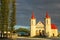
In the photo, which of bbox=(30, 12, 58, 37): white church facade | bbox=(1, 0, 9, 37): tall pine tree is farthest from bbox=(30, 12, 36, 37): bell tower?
bbox=(1, 0, 9, 37): tall pine tree

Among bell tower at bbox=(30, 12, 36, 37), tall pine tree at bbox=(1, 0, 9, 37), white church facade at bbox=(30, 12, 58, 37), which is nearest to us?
tall pine tree at bbox=(1, 0, 9, 37)

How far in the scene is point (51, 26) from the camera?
3656 inches

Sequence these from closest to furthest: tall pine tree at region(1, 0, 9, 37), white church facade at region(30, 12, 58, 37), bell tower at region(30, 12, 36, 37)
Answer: tall pine tree at region(1, 0, 9, 37) < white church facade at region(30, 12, 58, 37) < bell tower at region(30, 12, 36, 37)

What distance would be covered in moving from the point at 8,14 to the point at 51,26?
184 ft

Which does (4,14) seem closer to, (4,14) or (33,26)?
(4,14)

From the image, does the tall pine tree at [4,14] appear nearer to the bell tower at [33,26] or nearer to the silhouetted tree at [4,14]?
the silhouetted tree at [4,14]

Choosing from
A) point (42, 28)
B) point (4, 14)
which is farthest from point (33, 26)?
point (4, 14)

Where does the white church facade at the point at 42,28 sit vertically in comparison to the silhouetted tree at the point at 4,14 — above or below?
below

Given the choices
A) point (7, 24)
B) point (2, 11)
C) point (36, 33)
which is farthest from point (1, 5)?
point (36, 33)

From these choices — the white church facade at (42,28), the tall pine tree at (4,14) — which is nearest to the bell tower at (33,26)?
the white church facade at (42,28)

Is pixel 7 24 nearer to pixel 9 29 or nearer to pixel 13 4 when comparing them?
pixel 9 29

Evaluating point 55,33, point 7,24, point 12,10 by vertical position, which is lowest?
point 55,33

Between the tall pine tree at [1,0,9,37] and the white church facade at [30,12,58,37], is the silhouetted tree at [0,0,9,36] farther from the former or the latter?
the white church facade at [30,12,58,37]


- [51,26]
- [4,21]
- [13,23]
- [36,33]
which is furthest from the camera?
[51,26]
